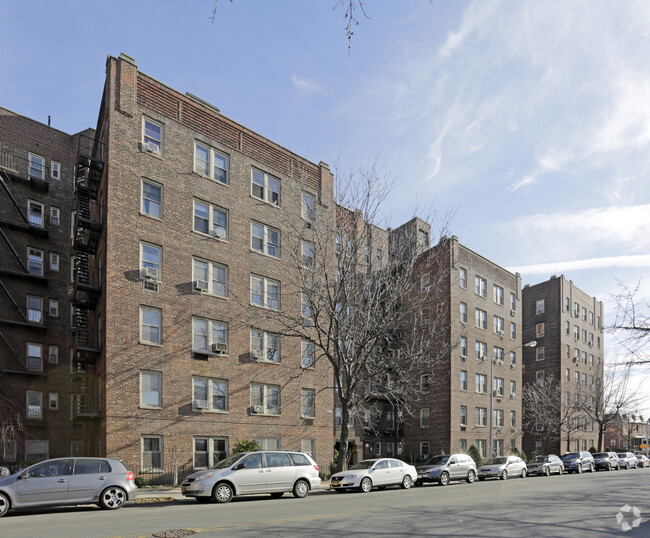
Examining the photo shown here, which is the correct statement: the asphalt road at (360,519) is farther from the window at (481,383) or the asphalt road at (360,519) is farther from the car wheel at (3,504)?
the window at (481,383)

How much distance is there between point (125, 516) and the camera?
1360 centimetres

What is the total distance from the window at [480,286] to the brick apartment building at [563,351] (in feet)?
52.4

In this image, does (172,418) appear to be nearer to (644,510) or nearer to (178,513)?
(178,513)

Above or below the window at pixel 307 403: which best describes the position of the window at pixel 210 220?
above

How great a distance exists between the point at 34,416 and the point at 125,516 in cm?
2109

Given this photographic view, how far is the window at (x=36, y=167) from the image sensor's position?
34.4 m

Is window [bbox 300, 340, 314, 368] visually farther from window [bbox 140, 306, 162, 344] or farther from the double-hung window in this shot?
window [bbox 140, 306, 162, 344]

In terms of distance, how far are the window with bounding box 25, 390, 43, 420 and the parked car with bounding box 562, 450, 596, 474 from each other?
113ft

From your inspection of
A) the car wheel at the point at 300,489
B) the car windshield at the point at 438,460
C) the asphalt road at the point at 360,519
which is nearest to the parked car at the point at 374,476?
the car wheel at the point at 300,489

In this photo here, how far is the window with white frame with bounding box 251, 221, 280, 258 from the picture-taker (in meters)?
31.7

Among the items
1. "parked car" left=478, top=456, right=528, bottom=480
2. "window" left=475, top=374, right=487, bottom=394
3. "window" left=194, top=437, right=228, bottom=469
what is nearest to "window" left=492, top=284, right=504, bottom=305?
"window" left=475, top=374, right=487, bottom=394

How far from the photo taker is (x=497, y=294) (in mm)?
51750

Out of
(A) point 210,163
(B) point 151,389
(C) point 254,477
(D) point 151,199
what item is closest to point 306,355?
(B) point 151,389

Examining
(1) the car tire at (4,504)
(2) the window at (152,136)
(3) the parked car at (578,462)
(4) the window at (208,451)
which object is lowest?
(3) the parked car at (578,462)
